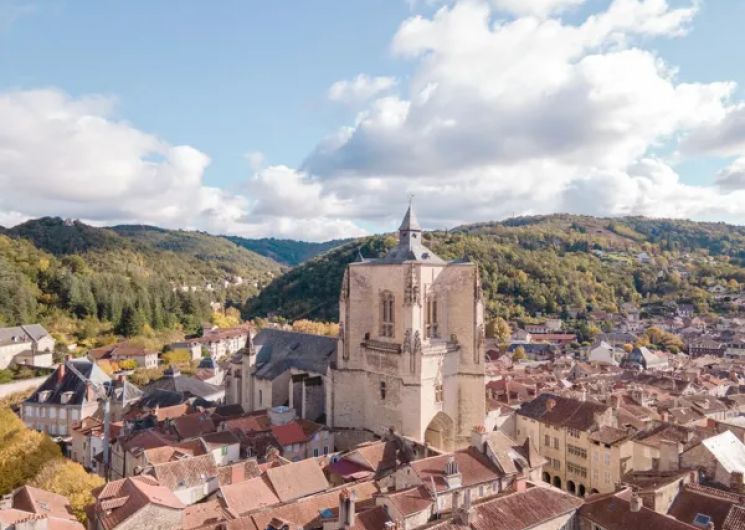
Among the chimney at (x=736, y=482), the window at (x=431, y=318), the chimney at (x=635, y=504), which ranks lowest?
the chimney at (x=736, y=482)

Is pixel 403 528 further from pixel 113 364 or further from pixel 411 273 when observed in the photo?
pixel 113 364

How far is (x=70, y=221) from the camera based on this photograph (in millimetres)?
167375

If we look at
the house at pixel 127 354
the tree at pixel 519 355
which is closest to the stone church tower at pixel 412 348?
the house at pixel 127 354

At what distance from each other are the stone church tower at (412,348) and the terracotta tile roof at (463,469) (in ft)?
20.2

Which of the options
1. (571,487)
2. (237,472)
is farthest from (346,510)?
(571,487)

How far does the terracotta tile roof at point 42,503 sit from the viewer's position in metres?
25.4

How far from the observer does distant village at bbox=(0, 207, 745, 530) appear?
79.9ft

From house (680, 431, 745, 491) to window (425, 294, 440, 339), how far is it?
15.8m

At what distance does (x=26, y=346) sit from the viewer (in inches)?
2822

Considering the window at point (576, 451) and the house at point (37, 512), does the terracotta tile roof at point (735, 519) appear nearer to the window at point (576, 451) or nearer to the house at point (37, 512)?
the window at point (576, 451)

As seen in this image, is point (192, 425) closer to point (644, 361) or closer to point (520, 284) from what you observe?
point (644, 361)

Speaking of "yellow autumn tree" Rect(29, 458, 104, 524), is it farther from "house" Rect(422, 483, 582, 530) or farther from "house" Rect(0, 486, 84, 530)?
"house" Rect(422, 483, 582, 530)

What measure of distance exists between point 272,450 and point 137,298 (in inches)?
2914

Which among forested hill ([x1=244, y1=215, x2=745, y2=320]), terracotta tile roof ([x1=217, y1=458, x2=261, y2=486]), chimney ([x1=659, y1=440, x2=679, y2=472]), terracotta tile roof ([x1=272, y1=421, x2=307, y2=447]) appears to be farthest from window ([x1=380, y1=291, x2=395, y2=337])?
forested hill ([x1=244, y1=215, x2=745, y2=320])
